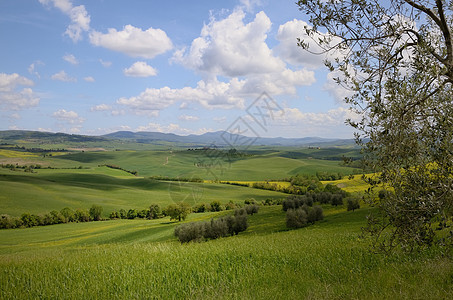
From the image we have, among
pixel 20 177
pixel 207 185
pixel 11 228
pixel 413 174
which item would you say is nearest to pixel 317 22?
pixel 413 174

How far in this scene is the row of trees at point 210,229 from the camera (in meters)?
33.4

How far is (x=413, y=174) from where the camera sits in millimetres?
5230

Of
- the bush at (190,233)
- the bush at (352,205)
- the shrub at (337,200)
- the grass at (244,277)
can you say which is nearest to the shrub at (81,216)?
the bush at (190,233)

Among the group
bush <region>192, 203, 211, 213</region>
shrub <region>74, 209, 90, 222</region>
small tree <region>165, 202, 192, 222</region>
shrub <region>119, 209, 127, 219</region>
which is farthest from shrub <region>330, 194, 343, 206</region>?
shrub <region>74, 209, 90, 222</region>

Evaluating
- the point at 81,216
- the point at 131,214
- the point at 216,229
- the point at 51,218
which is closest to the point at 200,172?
the point at 131,214

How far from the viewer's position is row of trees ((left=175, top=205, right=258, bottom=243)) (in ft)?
110

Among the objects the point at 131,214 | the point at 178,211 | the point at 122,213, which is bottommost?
the point at 131,214

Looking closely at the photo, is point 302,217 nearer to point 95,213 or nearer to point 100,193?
point 95,213

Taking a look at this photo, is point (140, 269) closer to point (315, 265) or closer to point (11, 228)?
point (315, 265)

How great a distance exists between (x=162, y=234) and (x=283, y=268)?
35.8 metres

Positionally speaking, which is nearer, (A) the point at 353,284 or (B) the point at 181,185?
(A) the point at 353,284

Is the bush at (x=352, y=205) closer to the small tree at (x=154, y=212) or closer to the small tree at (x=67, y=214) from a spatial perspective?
the small tree at (x=154, y=212)

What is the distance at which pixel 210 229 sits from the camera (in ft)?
116

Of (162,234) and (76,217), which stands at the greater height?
(162,234)
